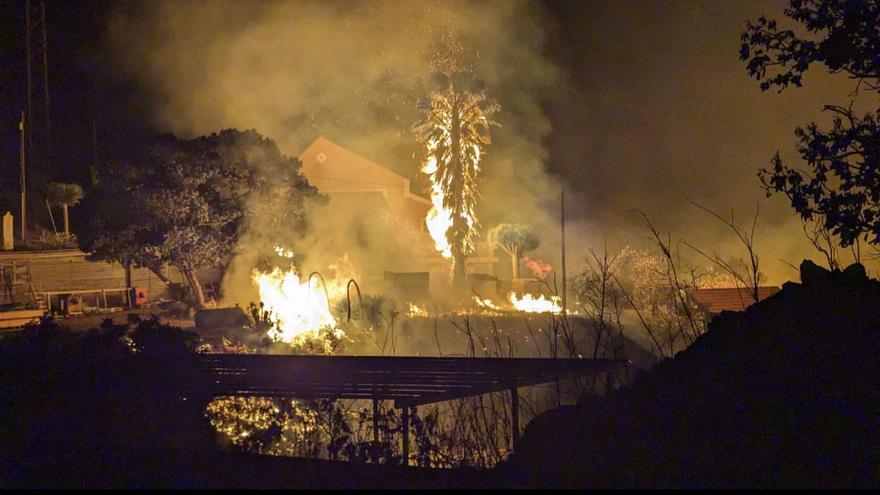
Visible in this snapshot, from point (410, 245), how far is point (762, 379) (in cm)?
3545

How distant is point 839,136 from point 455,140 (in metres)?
30.2

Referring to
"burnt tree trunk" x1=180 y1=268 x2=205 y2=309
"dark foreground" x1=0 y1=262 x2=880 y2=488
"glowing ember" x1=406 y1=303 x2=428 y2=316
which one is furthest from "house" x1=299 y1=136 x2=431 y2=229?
"dark foreground" x1=0 y1=262 x2=880 y2=488

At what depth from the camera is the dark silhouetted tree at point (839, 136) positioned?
20.7 ft

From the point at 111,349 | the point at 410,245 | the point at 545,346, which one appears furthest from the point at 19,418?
the point at 410,245

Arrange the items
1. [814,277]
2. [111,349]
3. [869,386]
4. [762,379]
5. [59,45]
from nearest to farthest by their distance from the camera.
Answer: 1. [869,386]
2. [762,379]
3. [814,277]
4. [111,349]
5. [59,45]

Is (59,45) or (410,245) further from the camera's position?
(59,45)

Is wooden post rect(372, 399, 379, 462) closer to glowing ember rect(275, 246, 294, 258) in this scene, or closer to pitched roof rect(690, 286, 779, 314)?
pitched roof rect(690, 286, 779, 314)

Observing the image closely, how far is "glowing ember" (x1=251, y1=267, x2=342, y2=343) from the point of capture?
23.8m

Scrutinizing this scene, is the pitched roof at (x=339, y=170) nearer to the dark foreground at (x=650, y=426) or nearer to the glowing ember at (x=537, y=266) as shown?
the glowing ember at (x=537, y=266)

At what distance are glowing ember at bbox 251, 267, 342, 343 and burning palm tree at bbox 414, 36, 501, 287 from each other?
10131 millimetres

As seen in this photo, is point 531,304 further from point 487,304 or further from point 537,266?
point 537,266

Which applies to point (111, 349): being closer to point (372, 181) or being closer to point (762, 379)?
point (762, 379)

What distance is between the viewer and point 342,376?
8.68 m

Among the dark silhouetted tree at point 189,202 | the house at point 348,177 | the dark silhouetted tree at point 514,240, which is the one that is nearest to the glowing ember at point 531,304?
the dark silhouetted tree at point 514,240
